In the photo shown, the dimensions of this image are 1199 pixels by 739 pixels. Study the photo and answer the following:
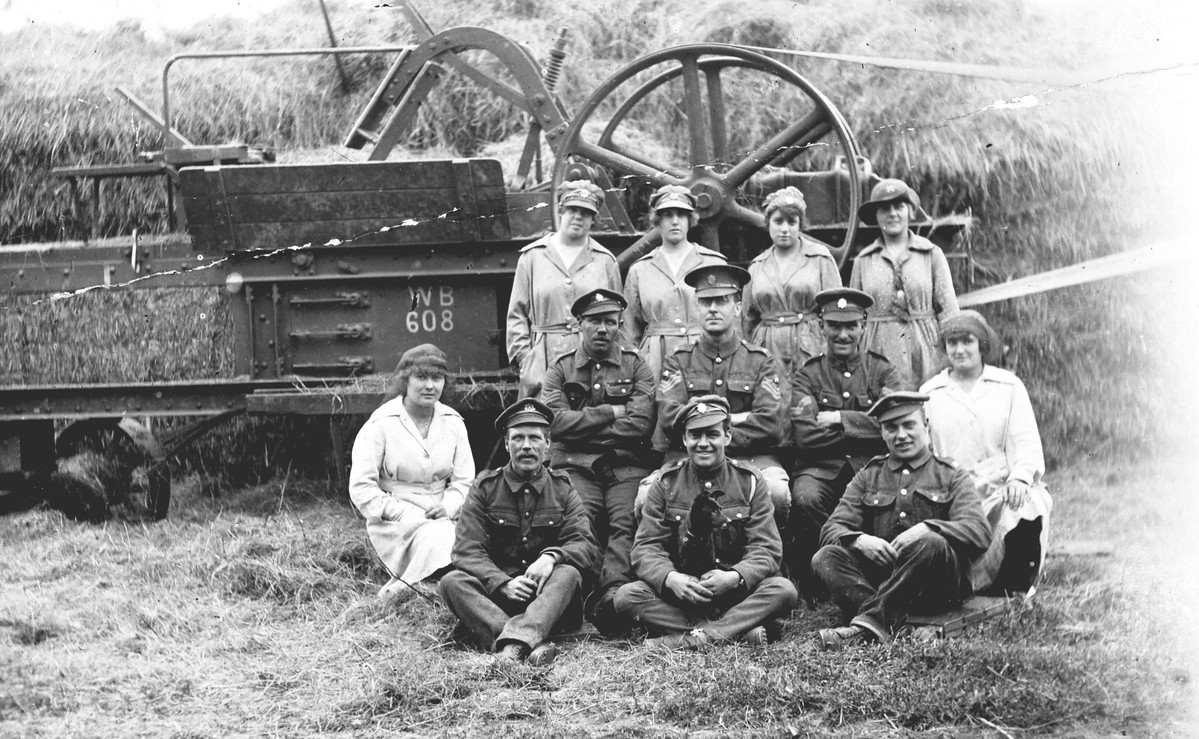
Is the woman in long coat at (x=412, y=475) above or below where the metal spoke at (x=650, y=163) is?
below

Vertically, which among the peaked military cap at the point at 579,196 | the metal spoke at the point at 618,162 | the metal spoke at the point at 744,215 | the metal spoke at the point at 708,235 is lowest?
the metal spoke at the point at 708,235

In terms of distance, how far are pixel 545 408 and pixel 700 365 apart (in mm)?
852

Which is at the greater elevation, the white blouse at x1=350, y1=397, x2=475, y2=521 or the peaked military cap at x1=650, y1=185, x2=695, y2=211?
the peaked military cap at x1=650, y1=185, x2=695, y2=211

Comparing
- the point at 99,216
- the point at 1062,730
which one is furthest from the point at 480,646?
the point at 99,216

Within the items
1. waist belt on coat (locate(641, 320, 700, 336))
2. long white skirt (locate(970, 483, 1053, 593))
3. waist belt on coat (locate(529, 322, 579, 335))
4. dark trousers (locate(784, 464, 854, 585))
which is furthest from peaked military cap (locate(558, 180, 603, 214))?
long white skirt (locate(970, 483, 1053, 593))

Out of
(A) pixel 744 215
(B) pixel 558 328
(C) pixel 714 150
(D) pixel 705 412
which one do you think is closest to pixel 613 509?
(D) pixel 705 412

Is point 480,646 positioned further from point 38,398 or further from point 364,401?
point 38,398

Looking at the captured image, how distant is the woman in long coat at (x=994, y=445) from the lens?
5750 mm

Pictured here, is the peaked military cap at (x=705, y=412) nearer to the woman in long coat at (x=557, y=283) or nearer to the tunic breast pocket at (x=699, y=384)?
the tunic breast pocket at (x=699, y=384)

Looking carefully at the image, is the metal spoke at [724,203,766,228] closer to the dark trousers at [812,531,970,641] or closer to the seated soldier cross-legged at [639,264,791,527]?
the seated soldier cross-legged at [639,264,791,527]

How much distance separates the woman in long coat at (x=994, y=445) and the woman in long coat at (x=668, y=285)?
1.35m

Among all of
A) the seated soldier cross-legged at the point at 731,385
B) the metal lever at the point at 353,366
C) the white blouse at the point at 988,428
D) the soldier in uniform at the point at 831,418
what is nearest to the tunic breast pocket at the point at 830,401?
the soldier in uniform at the point at 831,418

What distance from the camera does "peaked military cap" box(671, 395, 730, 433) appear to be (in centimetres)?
561

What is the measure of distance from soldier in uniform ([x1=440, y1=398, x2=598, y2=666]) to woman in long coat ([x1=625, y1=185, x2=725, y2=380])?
1181 mm
